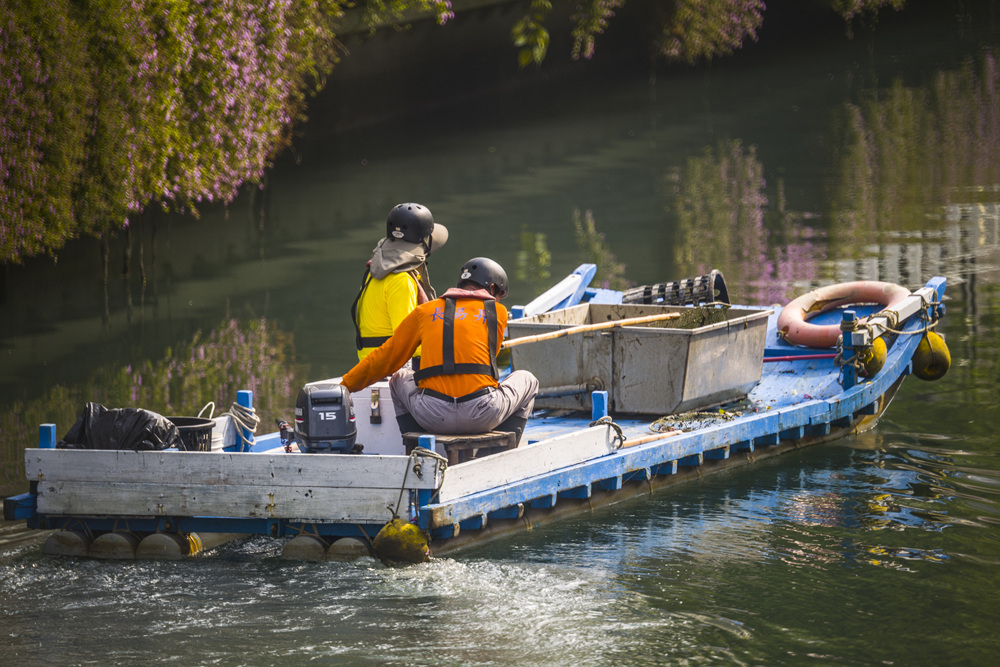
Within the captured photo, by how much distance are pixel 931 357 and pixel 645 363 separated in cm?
310

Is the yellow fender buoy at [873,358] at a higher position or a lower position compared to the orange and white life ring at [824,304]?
lower

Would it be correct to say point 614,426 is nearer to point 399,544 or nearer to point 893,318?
point 399,544

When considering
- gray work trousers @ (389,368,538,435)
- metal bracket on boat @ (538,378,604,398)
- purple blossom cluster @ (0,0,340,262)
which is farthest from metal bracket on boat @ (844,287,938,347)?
purple blossom cluster @ (0,0,340,262)

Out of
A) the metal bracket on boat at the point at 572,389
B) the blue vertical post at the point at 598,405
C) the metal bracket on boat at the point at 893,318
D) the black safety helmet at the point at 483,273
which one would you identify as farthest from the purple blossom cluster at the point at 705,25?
the black safety helmet at the point at 483,273

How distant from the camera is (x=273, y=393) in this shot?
12117 millimetres

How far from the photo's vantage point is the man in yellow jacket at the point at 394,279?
8.87m

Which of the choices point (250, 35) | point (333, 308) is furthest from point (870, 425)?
point (250, 35)

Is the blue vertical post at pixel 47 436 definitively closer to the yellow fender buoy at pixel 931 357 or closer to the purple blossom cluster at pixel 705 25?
the yellow fender buoy at pixel 931 357

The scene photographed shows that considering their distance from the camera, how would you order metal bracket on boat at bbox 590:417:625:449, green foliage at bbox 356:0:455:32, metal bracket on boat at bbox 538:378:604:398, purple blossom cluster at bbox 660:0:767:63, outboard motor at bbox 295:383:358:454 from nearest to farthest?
outboard motor at bbox 295:383:358:454
metal bracket on boat at bbox 590:417:625:449
metal bracket on boat at bbox 538:378:604:398
green foliage at bbox 356:0:455:32
purple blossom cluster at bbox 660:0:767:63

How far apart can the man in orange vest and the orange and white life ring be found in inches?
157

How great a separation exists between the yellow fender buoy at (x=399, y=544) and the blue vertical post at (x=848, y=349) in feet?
14.4

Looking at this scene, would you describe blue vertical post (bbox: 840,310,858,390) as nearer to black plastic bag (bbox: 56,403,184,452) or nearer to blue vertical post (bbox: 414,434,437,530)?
blue vertical post (bbox: 414,434,437,530)

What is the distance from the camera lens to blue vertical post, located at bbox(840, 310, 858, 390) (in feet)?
34.4

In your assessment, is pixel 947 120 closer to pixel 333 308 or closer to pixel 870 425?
pixel 333 308
